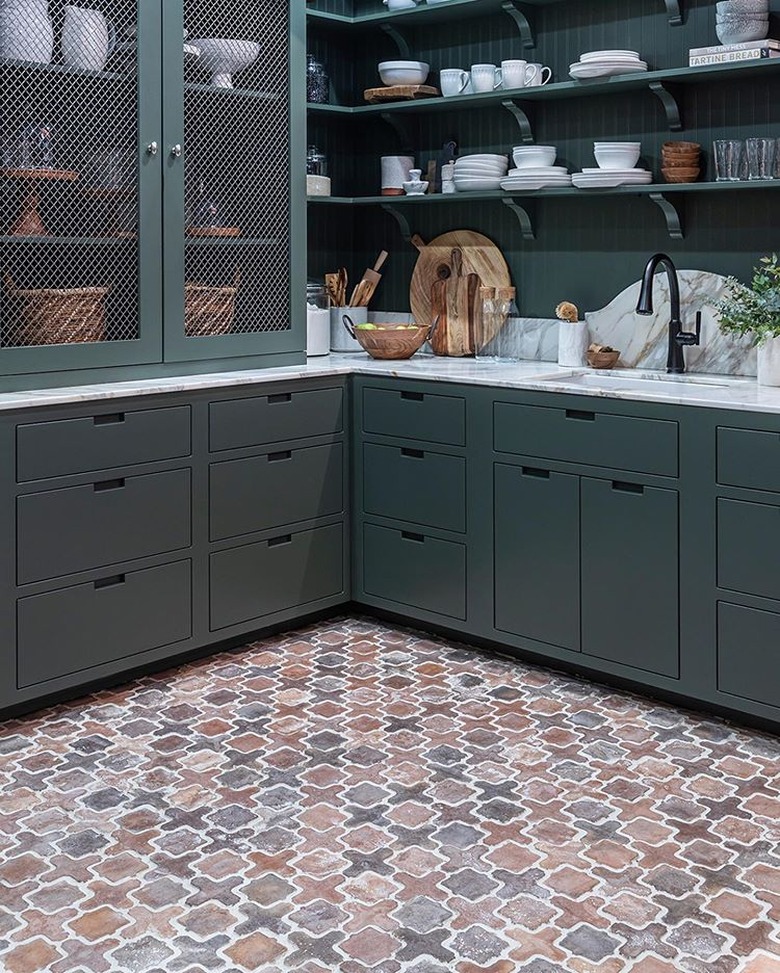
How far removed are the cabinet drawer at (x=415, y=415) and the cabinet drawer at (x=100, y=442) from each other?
71 centimetres

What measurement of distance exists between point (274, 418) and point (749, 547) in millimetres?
1550

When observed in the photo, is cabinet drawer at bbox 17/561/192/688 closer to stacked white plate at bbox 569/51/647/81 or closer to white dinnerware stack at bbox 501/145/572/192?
white dinnerware stack at bbox 501/145/572/192

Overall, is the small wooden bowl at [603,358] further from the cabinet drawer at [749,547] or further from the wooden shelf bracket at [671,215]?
the cabinet drawer at [749,547]

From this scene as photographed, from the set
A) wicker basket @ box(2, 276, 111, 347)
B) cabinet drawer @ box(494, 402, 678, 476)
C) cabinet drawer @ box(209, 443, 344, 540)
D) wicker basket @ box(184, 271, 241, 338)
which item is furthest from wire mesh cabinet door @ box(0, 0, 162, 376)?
cabinet drawer @ box(494, 402, 678, 476)

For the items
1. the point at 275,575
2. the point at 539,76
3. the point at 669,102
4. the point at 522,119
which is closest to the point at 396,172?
the point at 522,119

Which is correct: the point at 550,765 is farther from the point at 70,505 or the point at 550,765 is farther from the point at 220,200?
the point at 220,200

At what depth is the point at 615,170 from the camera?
392 centimetres

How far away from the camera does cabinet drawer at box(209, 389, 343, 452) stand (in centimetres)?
380

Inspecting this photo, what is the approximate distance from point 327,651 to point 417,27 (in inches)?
93.7

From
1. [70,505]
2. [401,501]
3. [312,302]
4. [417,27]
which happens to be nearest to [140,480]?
[70,505]

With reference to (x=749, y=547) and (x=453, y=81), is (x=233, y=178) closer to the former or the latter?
(x=453, y=81)

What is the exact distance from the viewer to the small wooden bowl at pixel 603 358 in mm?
4090

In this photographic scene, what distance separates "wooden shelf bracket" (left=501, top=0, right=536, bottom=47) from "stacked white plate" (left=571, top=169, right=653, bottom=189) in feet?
2.01

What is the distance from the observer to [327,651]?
397cm
